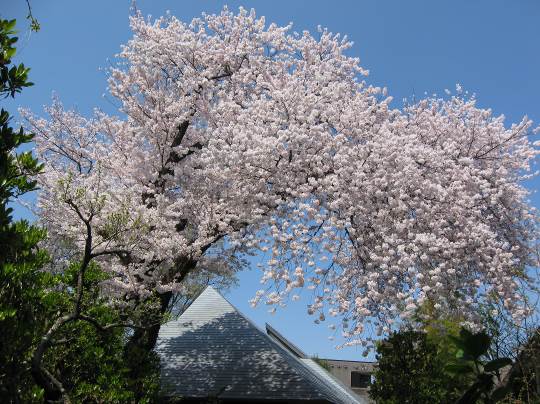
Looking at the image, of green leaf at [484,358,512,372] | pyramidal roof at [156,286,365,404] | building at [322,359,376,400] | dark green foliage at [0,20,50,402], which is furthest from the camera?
building at [322,359,376,400]

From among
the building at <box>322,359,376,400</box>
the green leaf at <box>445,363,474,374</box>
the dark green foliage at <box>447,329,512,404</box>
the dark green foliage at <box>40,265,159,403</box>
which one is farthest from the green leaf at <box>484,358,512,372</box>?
the building at <box>322,359,376,400</box>

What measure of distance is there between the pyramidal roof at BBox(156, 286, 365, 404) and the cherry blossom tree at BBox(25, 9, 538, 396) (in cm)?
311

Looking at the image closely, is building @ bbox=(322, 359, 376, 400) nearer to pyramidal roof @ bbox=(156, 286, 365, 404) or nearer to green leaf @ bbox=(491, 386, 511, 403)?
pyramidal roof @ bbox=(156, 286, 365, 404)

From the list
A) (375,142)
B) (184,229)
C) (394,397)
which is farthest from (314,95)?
(394,397)

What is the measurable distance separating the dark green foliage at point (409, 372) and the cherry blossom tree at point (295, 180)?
47 centimetres

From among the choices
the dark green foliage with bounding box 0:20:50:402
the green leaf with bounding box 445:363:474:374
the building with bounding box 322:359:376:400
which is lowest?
the building with bounding box 322:359:376:400

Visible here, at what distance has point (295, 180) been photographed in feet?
37.3

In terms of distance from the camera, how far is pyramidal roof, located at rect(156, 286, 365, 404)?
13.7 m

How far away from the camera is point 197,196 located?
12859 mm

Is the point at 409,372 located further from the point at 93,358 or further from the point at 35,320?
the point at 35,320

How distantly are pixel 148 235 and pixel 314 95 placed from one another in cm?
512

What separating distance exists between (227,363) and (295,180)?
665 cm

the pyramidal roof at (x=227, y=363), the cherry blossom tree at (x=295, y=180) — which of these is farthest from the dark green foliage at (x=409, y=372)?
the pyramidal roof at (x=227, y=363)

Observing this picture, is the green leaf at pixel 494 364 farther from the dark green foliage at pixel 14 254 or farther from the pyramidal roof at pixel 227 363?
the pyramidal roof at pixel 227 363
